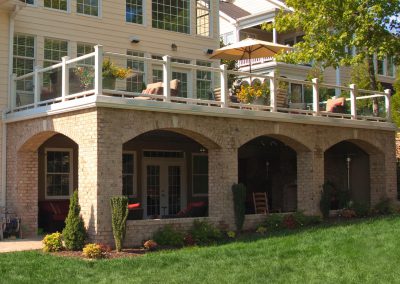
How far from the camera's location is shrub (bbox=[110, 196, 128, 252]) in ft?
44.0

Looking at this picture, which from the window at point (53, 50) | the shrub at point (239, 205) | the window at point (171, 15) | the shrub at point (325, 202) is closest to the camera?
the shrub at point (239, 205)

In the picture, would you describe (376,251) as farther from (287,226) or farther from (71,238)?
(71,238)

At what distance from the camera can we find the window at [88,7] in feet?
64.0

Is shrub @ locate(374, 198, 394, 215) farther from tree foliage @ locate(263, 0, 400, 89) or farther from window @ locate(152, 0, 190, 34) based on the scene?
window @ locate(152, 0, 190, 34)

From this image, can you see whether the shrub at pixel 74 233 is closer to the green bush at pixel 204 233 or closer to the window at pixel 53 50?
the green bush at pixel 204 233

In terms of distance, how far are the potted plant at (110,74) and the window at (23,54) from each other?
4765mm

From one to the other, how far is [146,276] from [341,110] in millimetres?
10644

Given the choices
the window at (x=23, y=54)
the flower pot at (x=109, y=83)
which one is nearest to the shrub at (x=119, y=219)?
the flower pot at (x=109, y=83)

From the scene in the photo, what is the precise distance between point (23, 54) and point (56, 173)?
3716 mm

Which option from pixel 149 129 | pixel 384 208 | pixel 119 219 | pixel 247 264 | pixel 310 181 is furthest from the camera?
pixel 384 208

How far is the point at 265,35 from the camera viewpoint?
33.8 meters

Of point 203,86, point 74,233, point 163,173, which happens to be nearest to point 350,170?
point 163,173

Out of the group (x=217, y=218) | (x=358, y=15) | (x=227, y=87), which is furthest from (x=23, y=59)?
(x=358, y=15)

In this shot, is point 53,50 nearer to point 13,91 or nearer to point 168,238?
point 13,91
